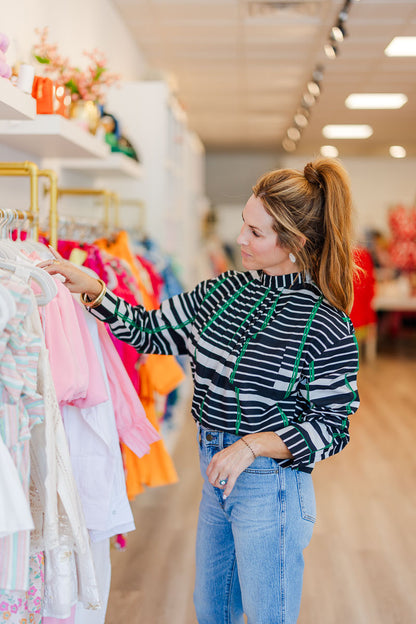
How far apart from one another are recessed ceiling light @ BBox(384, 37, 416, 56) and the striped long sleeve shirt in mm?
3940

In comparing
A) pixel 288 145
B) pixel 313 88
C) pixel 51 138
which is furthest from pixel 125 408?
pixel 288 145

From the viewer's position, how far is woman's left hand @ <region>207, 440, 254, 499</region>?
1.52 metres

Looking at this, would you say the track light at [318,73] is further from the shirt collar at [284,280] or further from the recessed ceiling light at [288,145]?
the shirt collar at [284,280]

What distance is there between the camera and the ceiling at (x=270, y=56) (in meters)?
4.39

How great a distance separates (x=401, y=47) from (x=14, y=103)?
164 inches

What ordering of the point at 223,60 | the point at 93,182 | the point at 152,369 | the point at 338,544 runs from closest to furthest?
the point at 152,369 → the point at 338,544 → the point at 93,182 → the point at 223,60

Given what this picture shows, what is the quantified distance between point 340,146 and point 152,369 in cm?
878

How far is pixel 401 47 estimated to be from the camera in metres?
5.12

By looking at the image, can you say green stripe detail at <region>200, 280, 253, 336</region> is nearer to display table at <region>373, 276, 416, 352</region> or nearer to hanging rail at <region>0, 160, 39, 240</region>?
hanging rail at <region>0, 160, 39, 240</region>

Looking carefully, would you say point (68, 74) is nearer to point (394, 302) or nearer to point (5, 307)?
point (5, 307)

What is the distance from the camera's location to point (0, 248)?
1.59m

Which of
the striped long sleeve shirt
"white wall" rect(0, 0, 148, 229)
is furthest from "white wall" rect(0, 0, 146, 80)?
the striped long sleeve shirt

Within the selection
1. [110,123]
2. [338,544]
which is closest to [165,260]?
[110,123]

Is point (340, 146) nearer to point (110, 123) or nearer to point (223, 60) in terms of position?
point (223, 60)
